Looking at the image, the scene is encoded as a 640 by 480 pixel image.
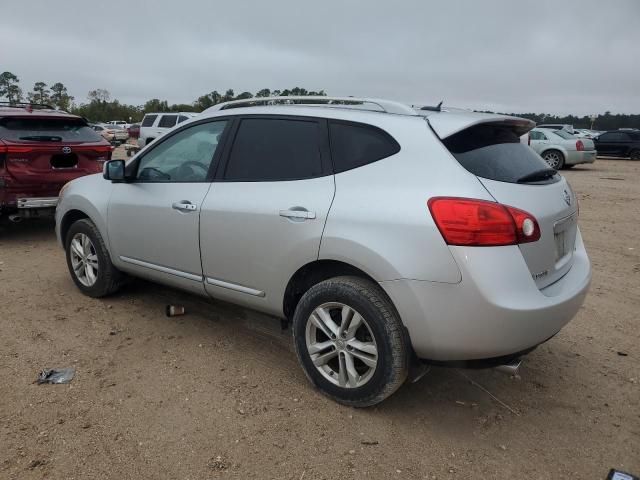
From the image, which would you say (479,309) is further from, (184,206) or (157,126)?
(157,126)

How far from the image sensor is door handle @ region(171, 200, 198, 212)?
3.46 m

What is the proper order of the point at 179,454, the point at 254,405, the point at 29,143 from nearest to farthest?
the point at 179,454 → the point at 254,405 → the point at 29,143

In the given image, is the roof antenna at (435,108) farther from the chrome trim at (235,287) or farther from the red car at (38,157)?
the red car at (38,157)

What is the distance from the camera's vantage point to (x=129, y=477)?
2363mm

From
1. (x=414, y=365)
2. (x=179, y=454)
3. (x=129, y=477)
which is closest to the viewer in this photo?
(x=129, y=477)

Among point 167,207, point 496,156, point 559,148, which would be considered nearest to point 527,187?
point 496,156

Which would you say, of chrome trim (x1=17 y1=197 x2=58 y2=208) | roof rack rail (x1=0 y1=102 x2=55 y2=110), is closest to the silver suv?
chrome trim (x1=17 y1=197 x2=58 y2=208)

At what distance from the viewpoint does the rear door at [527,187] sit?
8.34ft

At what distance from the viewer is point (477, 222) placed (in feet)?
7.87

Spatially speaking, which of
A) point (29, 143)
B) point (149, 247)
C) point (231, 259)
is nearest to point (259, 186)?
point (231, 259)

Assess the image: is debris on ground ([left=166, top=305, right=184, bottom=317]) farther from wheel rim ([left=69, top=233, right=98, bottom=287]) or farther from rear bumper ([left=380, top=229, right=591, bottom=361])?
rear bumper ([left=380, top=229, right=591, bottom=361])

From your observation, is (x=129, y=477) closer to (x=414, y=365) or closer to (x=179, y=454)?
(x=179, y=454)

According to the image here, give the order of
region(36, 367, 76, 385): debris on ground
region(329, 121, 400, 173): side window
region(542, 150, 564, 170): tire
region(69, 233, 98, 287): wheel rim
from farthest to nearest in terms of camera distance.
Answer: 1. region(542, 150, 564, 170): tire
2. region(69, 233, 98, 287): wheel rim
3. region(36, 367, 76, 385): debris on ground
4. region(329, 121, 400, 173): side window

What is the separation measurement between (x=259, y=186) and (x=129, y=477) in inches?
68.1
